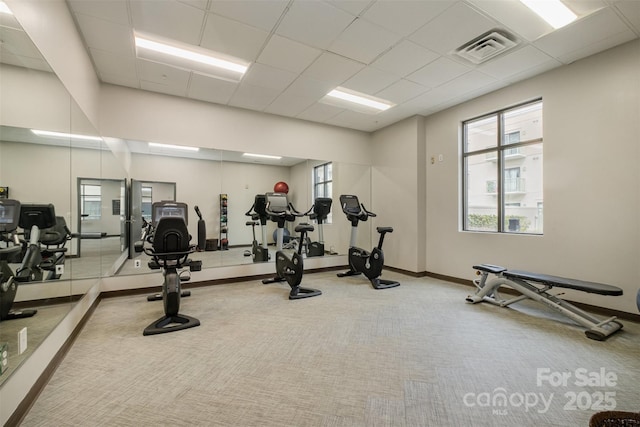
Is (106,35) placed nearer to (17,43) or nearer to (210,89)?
(210,89)

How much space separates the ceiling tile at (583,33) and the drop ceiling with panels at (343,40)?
0.04 feet

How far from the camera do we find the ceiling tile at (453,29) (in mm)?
2756

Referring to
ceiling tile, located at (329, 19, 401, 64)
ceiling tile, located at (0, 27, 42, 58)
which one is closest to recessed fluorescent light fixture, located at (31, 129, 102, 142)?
ceiling tile, located at (0, 27, 42, 58)

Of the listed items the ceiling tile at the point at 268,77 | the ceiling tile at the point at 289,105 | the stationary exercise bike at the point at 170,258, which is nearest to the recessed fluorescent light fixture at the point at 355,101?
the ceiling tile at the point at 289,105

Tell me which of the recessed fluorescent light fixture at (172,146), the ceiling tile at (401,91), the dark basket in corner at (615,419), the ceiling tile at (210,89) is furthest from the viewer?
the recessed fluorescent light fixture at (172,146)

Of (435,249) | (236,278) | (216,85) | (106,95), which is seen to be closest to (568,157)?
(435,249)

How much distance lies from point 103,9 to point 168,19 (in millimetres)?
581

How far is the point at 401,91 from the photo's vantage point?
14.9ft

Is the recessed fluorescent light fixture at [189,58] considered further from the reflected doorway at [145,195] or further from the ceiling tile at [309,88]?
the reflected doorway at [145,195]

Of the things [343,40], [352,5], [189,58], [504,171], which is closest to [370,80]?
[343,40]

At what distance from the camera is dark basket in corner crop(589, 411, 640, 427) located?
4.20 ft

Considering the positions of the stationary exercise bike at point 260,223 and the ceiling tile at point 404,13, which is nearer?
the ceiling tile at point 404,13

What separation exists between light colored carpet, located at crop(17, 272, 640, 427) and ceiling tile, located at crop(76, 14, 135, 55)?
3295 mm

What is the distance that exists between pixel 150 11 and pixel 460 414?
4.38m
